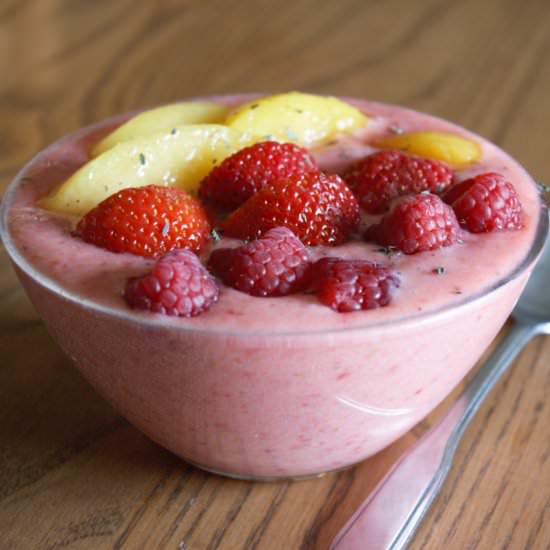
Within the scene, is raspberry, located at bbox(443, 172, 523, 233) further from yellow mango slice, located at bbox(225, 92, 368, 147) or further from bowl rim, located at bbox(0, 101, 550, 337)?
yellow mango slice, located at bbox(225, 92, 368, 147)

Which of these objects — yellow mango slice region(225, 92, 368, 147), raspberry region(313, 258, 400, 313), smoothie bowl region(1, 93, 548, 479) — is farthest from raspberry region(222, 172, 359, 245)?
yellow mango slice region(225, 92, 368, 147)

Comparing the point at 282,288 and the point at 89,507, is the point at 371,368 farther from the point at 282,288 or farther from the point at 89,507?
the point at 89,507

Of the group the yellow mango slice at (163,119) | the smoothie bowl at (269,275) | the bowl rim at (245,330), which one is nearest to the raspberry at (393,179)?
the smoothie bowl at (269,275)

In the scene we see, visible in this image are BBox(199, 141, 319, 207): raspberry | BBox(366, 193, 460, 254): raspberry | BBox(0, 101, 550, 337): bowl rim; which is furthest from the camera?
BBox(199, 141, 319, 207): raspberry

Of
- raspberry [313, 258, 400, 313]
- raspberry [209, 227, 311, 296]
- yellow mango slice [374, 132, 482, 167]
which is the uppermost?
raspberry [209, 227, 311, 296]

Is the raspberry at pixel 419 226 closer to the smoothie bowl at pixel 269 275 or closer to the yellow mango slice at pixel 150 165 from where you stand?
the smoothie bowl at pixel 269 275

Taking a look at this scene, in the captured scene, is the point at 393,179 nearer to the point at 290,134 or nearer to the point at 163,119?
the point at 290,134

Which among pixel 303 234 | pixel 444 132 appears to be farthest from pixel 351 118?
pixel 303 234

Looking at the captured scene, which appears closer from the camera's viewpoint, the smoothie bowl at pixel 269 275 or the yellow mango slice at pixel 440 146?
the smoothie bowl at pixel 269 275
